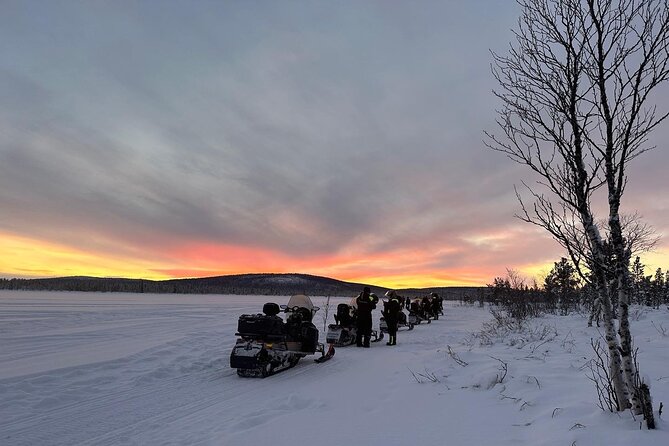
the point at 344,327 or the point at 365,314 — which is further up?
the point at 365,314

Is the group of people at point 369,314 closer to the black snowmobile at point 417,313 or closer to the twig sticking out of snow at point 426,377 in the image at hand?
the twig sticking out of snow at point 426,377

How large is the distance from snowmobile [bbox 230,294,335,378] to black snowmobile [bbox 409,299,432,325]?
41.9ft

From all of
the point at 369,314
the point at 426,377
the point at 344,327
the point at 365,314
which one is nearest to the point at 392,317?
the point at 369,314

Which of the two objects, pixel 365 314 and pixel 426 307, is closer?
pixel 365 314

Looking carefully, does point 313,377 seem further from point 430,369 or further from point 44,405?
point 44,405

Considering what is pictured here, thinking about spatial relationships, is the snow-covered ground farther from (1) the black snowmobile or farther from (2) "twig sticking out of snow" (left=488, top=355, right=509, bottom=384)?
(1) the black snowmobile

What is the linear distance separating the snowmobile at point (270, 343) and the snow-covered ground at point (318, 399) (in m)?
0.28

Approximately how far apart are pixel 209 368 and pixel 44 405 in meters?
3.56

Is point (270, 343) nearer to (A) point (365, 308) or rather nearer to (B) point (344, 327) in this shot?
(A) point (365, 308)

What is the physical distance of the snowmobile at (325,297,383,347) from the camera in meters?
13.2

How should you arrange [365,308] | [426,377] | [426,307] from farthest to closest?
[426,307]
[365,308]
[426,377]

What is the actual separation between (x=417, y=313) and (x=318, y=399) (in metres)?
19.4

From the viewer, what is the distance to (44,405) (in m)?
6.15

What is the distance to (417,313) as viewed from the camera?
25.0m
